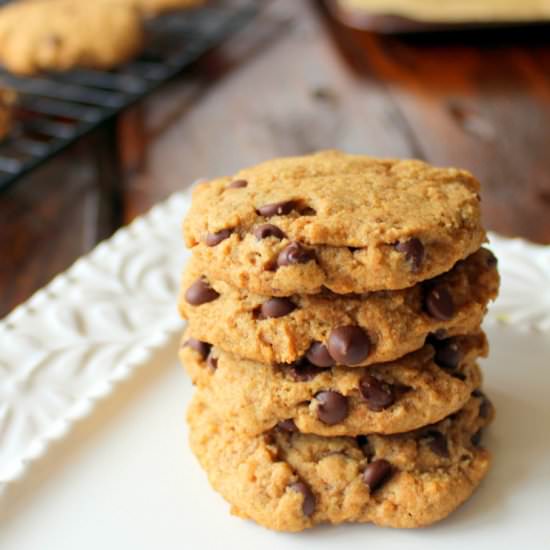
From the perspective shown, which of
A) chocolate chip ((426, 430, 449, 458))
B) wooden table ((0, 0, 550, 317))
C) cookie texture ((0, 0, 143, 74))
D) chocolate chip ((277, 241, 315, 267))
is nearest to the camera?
chocolate chip ((277, 241, 315, 267))

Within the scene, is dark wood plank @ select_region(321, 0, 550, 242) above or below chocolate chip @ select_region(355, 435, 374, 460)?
below

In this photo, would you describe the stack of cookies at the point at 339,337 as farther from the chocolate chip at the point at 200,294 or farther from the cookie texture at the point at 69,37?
the cookie texture at the point at 69,37

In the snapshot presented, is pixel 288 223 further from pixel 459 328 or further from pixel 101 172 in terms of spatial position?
pixel 101 172

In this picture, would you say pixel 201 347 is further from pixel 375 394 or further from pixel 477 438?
pixel 477 438

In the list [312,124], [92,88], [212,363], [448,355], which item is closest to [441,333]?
[448,355]

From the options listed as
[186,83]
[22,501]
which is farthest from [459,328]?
[186,83]

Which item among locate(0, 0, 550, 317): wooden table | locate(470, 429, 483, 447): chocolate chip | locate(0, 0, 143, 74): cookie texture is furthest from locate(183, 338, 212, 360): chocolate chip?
locate(0, 0, 143, 74): cookie texture

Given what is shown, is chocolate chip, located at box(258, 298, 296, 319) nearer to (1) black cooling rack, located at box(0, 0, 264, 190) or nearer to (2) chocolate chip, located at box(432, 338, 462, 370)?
(2) chocolate chip, located at box(432, 338, 462, 370)
